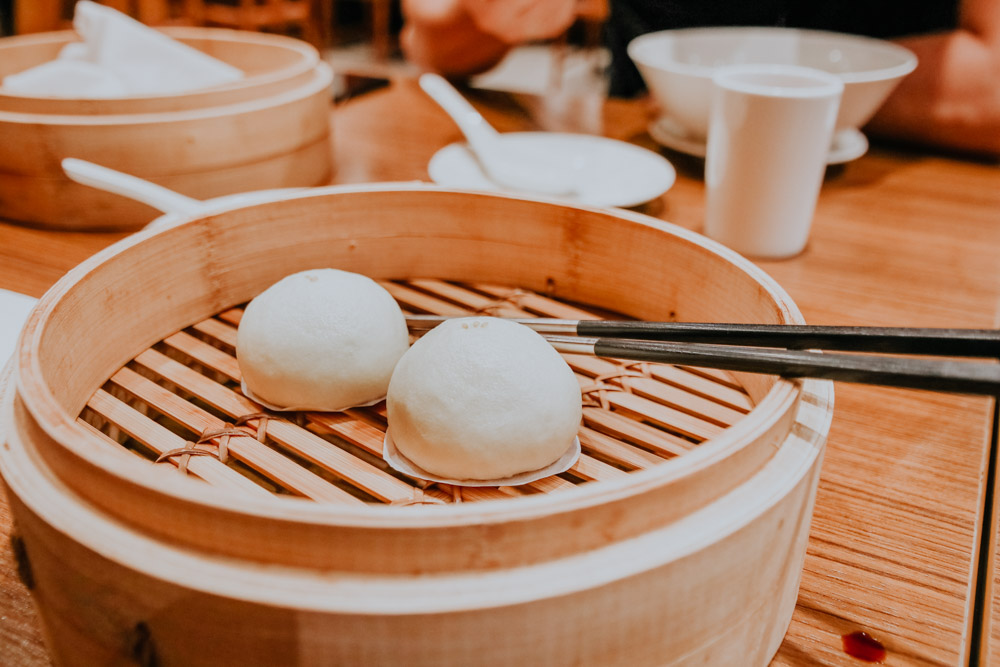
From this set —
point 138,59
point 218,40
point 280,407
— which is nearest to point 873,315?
point 280,407

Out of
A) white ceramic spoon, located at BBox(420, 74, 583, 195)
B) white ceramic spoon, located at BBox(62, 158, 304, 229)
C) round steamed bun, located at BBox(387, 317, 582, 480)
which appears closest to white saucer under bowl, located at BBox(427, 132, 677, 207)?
white ceramic spoon, located at BBox(420, 74, 583, 195)

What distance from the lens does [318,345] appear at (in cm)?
61

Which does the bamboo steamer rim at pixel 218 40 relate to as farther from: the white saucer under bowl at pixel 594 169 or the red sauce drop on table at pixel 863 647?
the red sauce drop on table at pixel 863 647

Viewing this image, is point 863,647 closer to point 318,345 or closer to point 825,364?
point 825,364

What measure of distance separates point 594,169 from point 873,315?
543 mm

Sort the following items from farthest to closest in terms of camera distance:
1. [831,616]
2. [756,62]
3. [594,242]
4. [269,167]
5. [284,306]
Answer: [756,62] → [269,167] → [594,242] → [284,306] → [831,616]

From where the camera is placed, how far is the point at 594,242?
759mm

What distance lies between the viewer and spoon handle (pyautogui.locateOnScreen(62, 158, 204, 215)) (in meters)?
0.90

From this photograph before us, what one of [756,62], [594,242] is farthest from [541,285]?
[756,62]

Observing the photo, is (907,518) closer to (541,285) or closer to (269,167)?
(541,285)

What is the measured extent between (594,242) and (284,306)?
1.08ft

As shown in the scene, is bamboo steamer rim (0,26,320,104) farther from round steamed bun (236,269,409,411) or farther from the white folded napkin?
round steamed bun (236,269,409,411)

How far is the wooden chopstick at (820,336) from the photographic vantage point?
438 mm

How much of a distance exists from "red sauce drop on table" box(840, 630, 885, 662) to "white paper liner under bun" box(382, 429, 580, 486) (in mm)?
229
